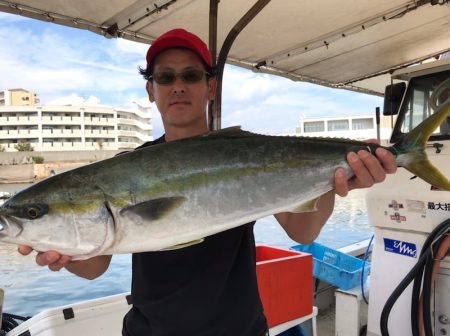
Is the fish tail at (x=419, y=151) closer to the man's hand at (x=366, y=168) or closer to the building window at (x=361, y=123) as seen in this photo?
the man's hand at (x=366, y=168)

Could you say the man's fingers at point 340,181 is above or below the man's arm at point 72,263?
above

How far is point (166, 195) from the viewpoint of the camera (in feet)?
5.12

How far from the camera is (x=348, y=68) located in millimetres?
5352

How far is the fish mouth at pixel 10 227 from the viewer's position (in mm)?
1516

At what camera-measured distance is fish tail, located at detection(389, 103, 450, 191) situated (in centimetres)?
179

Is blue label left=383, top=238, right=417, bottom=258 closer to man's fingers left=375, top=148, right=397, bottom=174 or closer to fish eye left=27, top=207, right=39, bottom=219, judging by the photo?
man's fingers left=375, top=148, right=397, bottom=174

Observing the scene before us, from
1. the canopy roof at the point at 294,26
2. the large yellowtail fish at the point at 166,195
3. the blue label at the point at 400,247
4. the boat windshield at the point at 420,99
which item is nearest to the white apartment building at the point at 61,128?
the canopy roof at the point at 294,26

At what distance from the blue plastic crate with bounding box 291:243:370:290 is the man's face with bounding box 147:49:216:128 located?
309cm

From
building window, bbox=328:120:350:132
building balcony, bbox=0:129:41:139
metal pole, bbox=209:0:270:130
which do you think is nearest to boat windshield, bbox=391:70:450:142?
metal pole, bbox=209:0:270:130

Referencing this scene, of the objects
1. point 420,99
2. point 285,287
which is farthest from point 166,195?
point 420,99

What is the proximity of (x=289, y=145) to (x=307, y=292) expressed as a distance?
7.74 feet

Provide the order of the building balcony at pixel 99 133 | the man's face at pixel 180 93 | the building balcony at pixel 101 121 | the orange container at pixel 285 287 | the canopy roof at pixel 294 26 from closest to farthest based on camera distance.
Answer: the man's face at pixel 180 93 → the canopy roof at pixel 294 26 → the orange container at pixel 285 287 → the building balcony at pixel 99 133 → the building balcony at pixel 101 121

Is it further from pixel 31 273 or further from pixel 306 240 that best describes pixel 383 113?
pixel 31 273

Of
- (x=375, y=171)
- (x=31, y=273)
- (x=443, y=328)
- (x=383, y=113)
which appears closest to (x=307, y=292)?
(x=443, y=328)
